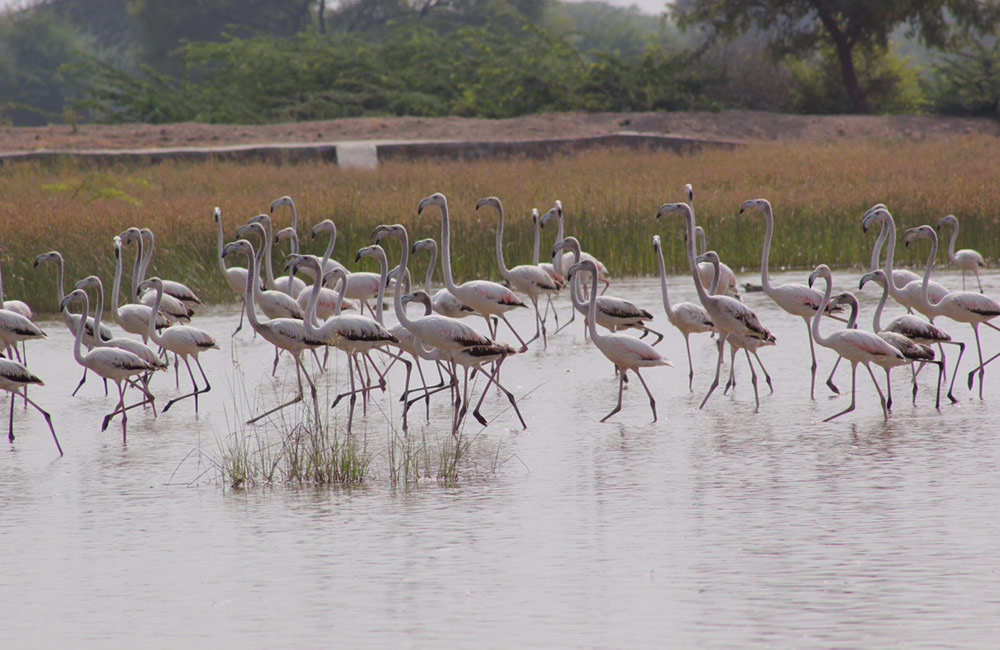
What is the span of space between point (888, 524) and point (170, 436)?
187 inches

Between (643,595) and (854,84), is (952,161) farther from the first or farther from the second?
(643,595)

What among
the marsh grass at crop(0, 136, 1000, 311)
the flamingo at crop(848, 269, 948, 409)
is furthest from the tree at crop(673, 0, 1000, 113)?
the flamingo at crop(848, 269, 948, 409)

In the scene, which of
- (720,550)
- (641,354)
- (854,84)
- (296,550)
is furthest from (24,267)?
(854,84)

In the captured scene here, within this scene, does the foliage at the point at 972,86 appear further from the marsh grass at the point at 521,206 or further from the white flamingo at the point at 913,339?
the white flamingo at the point at 913,339

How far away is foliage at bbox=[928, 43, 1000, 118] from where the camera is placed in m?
36.8

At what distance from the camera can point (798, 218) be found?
17969 millimetres

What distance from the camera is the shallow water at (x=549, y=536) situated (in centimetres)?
473

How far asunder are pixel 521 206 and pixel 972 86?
2305cm

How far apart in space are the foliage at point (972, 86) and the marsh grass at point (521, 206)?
12.3 m

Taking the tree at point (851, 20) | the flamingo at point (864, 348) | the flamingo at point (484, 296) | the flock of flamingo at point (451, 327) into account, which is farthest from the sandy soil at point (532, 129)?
the flamingo at point (864, 348)

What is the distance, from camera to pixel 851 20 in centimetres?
3825

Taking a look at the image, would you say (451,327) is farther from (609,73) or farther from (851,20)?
(851,20)

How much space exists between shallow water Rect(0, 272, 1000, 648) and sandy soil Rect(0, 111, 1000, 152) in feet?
78.4

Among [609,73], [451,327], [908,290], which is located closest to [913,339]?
[908,290]
